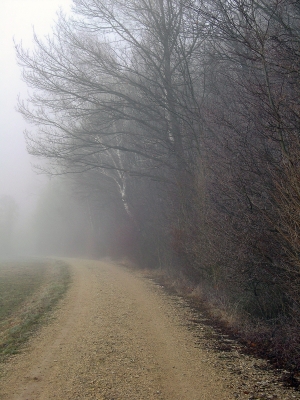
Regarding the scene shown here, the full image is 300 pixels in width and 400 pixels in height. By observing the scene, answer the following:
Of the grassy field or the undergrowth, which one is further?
the grassy field

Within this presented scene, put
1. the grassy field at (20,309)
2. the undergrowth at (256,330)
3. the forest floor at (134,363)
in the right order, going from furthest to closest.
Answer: the grassy field at (20,309) < the undergrowth at (256,330) < the forest floor at (134,363)

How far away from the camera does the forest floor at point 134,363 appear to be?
506cm

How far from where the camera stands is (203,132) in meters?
13.3

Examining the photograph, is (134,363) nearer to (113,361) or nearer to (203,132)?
(113,361)

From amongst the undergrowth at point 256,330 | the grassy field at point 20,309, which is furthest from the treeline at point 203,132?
the grassy field at point 20,309

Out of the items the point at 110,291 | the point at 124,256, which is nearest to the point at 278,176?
the point at 110,291

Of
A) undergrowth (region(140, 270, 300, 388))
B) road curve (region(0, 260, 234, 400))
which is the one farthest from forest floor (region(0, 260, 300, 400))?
undergrowth (region(140, 270, 300, 388))

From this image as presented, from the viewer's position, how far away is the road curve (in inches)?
200

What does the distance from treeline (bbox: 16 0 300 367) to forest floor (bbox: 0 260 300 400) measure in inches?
41.4

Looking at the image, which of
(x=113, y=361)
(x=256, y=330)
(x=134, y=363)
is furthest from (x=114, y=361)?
(x=256, y=330)

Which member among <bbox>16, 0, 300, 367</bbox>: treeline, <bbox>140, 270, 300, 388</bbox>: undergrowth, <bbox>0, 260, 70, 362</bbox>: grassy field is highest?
<bbox>16, 0, 300, 367</bbox>: treeline

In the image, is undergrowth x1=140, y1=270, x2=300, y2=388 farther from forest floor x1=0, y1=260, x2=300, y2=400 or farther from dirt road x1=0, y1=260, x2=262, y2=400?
dirt road x1=0, y1=260, x2=262, y2=400

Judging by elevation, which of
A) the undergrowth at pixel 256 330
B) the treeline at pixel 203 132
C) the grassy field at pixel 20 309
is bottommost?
the grassy field at pixel 20 309

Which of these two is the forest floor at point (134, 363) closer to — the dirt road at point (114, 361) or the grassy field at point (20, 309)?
the dirt road at point (114, 361)
